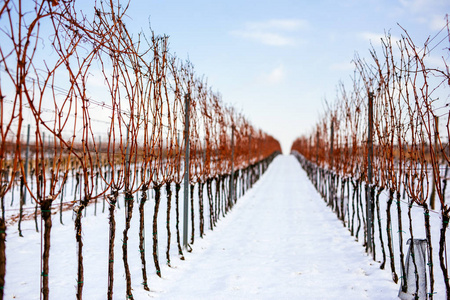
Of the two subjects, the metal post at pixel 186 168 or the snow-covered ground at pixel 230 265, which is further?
the metal post at pixel 186 168

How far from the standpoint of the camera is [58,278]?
3.45 metres

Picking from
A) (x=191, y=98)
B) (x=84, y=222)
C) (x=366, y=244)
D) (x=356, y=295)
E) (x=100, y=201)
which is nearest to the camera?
(x=356, y=295)

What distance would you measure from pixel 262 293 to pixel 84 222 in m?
4.19

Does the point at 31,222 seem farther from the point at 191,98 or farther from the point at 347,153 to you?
the point at 347,153

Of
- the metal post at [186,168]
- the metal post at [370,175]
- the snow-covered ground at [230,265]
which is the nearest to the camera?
the snow-covered ground at [230,265]

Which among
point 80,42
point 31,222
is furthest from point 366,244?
point 31,222

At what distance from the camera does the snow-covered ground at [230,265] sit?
3.14 m

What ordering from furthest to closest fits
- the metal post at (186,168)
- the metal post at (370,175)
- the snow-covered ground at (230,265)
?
1. the metal post at (186,168)
2. the metal post at (370,175)
3. the snow-covered ground at (230,265)

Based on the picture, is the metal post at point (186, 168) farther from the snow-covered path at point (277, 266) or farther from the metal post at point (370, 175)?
the metal post at point (370, 175)

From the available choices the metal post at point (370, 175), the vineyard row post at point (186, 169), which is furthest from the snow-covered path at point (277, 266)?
the vineyard row post at point (186, 169)

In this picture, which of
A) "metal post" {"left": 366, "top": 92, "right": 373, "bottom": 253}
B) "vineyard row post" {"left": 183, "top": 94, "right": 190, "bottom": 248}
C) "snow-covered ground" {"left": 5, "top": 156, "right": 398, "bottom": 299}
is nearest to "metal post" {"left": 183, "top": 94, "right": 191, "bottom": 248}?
"vineyard row post" {"left": 183, "top": 94, "right": 190, "bottom": 248}

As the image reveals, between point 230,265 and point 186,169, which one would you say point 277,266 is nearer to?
point 230,265

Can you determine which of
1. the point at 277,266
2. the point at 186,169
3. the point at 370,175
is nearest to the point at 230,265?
the point at 277,266

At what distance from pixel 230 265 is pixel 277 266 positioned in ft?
1.87
